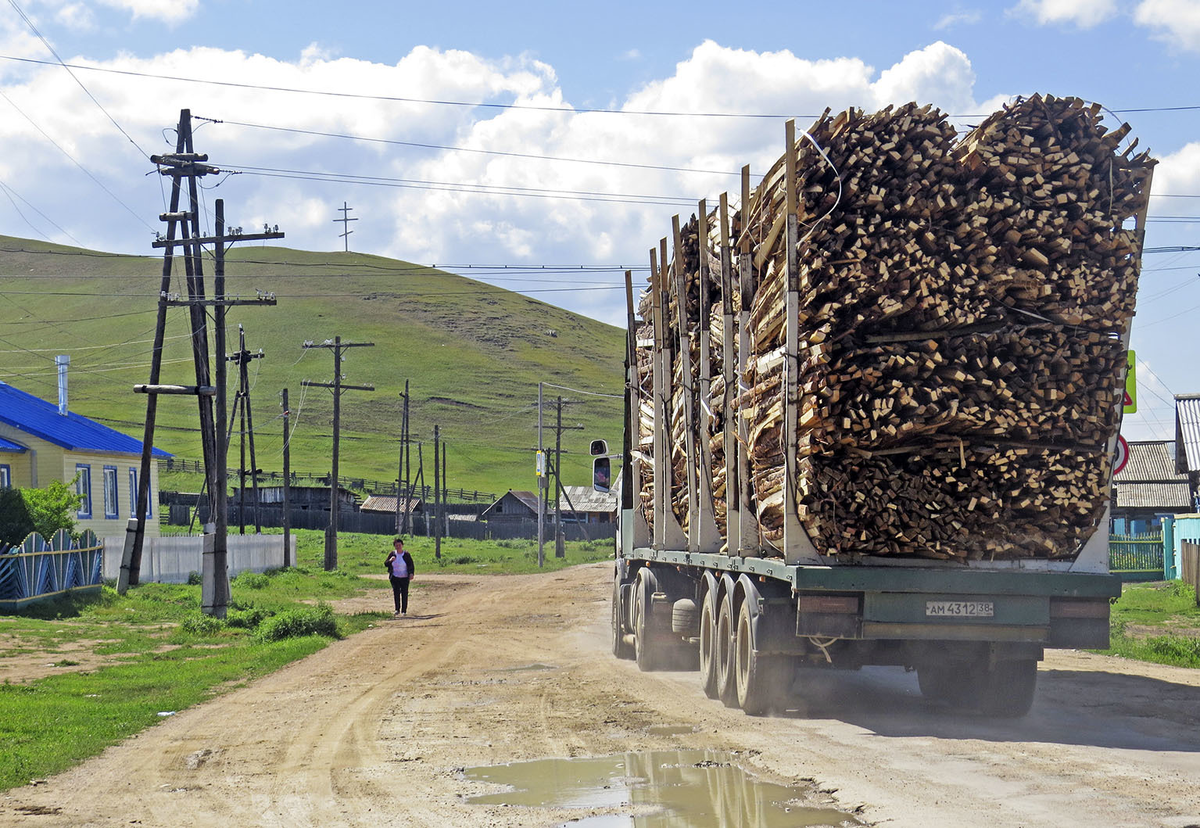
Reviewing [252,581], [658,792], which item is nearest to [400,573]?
[252,581]

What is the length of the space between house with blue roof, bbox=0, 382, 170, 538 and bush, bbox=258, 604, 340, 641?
42.3ft

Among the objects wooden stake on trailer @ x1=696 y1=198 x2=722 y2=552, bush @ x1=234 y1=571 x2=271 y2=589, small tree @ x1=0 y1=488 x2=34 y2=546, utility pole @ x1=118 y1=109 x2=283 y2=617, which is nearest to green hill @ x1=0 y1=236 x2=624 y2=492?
bush @ x1=234 y1=571 x2=271 y2=589

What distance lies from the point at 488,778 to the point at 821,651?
3.66m

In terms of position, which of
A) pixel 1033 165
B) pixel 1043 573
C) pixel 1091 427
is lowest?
pixel 1043 573

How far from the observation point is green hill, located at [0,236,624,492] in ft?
443

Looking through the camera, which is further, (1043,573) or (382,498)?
(382,498)

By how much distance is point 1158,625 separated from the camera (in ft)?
74.7

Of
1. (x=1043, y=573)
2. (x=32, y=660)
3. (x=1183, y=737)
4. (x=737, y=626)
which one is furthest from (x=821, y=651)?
(x=32, y=660)

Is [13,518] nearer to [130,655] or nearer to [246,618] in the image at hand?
[246,618]

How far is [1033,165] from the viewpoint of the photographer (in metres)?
10.9

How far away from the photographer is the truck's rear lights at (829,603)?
1072 centimetres

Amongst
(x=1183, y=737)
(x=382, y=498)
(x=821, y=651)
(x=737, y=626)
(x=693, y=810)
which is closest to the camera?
(x=693, y=810)

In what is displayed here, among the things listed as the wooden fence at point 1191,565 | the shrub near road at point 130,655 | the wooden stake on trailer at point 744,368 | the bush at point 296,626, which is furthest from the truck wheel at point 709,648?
the wooden fence at point 1191,565

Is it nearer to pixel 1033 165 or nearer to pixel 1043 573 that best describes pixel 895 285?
pixel 1033 165
